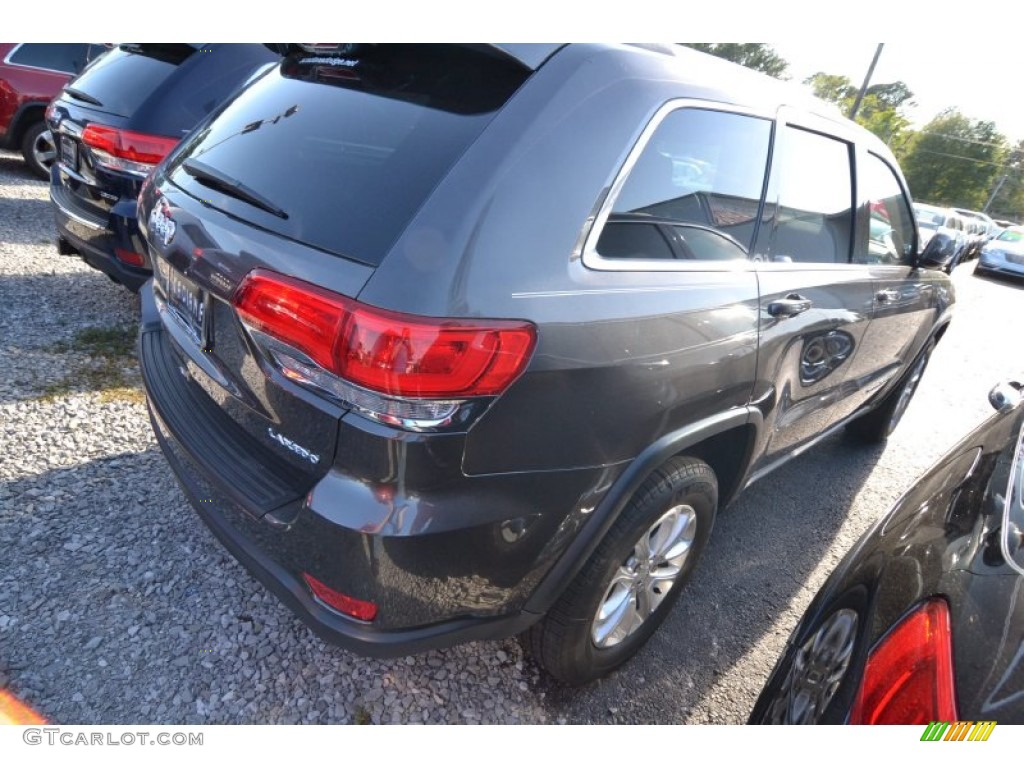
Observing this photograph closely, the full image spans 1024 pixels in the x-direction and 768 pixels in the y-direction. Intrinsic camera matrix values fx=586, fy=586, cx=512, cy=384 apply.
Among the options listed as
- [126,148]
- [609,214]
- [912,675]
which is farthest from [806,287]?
[126,148]

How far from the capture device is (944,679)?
3.47 feet

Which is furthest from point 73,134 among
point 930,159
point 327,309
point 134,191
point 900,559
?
point 930,159

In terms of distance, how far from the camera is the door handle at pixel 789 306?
1.96 metres

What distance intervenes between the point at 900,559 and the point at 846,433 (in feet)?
10.7

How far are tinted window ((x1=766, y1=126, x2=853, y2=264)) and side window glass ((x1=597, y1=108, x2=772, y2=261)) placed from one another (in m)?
0.15

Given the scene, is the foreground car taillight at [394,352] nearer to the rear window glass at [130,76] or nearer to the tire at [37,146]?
the rear window glass at [130,76]

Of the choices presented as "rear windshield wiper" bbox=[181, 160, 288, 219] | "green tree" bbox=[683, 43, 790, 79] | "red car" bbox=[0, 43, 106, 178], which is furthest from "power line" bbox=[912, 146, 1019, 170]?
"rear windshield wiper" bbox=[181, 160, 288, 219]

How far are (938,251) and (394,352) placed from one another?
323 centimetres

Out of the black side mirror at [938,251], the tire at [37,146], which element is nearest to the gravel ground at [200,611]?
the black side mirror at [938,251]

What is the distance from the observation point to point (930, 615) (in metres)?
1.16

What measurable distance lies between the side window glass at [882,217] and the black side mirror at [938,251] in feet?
0.27

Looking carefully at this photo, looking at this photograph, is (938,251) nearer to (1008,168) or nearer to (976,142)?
(976,142)

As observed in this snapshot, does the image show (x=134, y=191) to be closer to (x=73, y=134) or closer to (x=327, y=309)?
(x=73, y=134)

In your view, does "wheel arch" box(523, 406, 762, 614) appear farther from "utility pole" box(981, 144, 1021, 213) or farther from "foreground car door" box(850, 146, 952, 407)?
"utility pole" box(981, 144, 1021, 213)
